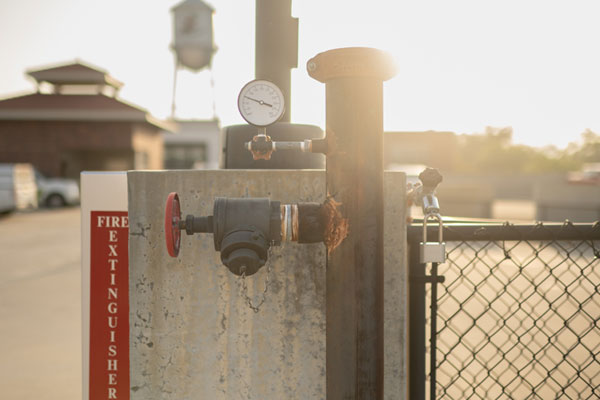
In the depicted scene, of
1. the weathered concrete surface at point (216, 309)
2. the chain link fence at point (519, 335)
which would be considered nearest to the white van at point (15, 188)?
the chain link fence at point (519, 335)

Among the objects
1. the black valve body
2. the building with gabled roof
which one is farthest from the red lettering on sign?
the building with gabled roof

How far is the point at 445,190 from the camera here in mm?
14648

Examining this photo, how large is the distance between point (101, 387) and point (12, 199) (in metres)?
16.1

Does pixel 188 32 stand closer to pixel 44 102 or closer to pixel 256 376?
pixel 44 102

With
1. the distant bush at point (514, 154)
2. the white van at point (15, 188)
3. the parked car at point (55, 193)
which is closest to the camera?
the white van at point (15, 188)

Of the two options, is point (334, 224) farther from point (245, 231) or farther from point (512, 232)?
point (512, 232)

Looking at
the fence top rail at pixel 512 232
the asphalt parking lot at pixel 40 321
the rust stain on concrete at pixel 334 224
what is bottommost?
the asphalt parking lot at pixel 40 321

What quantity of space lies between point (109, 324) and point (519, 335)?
12.5 ft

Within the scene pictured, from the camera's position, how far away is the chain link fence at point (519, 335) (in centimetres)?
193

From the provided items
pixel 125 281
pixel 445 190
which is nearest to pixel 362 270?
pixel 125 281

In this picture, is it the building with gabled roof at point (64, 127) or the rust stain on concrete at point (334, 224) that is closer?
the rust stain on concrete at point (334, 224)

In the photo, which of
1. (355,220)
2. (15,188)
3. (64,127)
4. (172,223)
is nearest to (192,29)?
(64,127)

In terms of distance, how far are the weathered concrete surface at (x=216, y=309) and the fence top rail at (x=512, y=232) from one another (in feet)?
1.58

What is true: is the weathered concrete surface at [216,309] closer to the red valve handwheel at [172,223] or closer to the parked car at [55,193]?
the red valve handwheel at [172,223]
